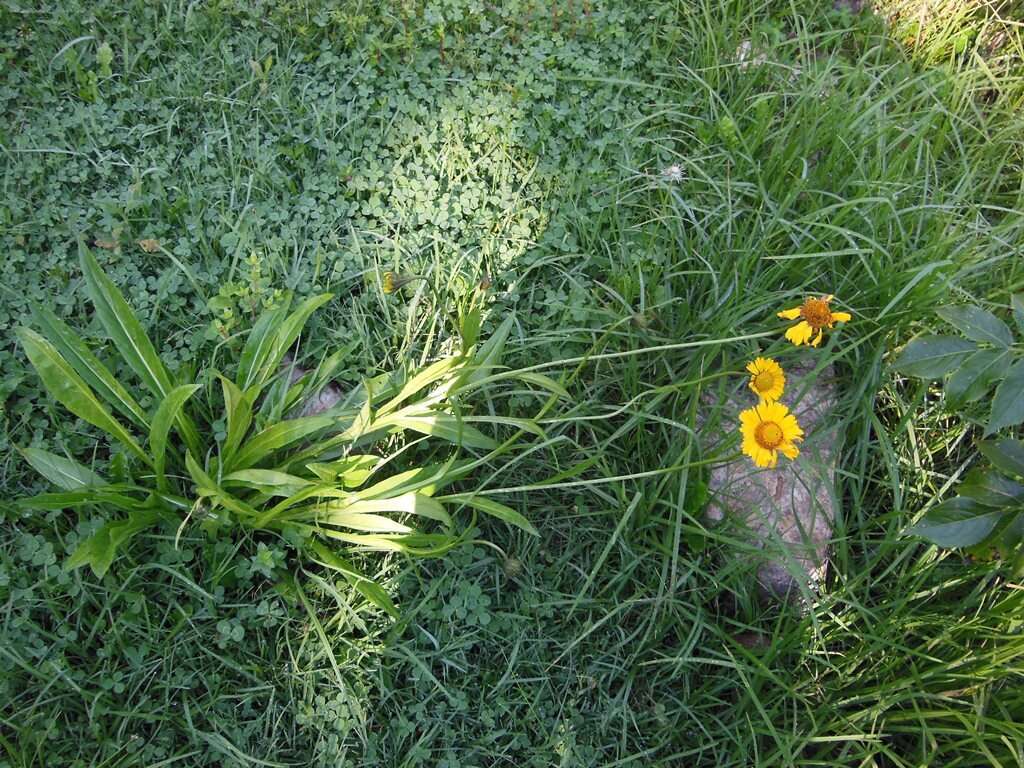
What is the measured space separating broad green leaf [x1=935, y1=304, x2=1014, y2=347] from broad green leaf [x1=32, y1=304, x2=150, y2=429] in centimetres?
172

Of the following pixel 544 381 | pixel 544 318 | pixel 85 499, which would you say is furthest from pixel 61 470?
pixel 544 318

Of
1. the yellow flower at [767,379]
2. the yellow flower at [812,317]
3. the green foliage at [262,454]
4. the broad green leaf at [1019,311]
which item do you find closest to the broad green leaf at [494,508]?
the green foliage at [262,454]

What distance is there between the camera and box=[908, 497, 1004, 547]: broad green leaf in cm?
142

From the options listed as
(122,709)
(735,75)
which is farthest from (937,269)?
(122,709)

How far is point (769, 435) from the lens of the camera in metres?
1.60

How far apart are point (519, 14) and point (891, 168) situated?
1343 millimetres

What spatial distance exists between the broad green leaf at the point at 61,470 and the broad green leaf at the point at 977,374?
179cm

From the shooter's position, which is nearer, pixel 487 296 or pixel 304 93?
pixel 487 296

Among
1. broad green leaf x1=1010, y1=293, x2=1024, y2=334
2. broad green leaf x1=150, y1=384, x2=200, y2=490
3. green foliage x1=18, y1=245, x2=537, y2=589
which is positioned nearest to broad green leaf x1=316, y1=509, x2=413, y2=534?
green foliage x1=18, y1=245, x2=537, y2=589

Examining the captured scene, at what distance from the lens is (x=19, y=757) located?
1488 millimetres

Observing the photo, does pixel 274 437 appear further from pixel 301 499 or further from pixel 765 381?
pixel 765 381

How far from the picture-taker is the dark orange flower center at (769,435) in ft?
5.23

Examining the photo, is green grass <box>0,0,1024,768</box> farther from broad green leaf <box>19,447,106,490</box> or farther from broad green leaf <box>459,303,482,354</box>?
broad green leaf <box>459,303,482,354</box>

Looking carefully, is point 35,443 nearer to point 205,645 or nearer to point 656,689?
point 205,645
